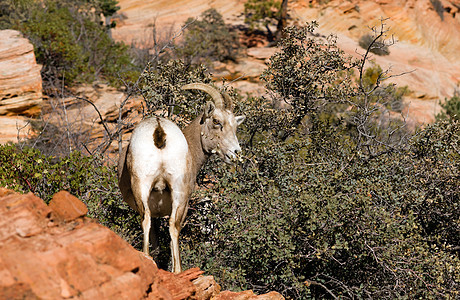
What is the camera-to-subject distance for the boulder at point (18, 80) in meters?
14.2

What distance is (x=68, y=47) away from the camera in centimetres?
1714

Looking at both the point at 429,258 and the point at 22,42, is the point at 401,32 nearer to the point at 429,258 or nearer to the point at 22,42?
the point at 22,42

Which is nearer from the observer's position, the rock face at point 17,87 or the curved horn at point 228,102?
the curved horn at point 228,102

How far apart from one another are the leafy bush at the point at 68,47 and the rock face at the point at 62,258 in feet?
40.5

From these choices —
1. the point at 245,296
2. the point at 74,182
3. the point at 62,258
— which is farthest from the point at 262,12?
the point at 62,258

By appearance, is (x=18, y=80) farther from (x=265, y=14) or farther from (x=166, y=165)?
(x=265, y=14)

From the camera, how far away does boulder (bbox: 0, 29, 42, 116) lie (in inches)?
560

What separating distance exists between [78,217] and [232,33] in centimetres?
2320

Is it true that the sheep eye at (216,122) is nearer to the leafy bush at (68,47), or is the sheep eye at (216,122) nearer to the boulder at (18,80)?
the leafy bush at (68,47)

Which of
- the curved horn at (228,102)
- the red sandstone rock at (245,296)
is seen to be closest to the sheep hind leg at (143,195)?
the red sandstone rock at (245,296)

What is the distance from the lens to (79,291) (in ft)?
8.82

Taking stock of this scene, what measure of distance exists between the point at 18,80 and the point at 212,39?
1189 centimetres

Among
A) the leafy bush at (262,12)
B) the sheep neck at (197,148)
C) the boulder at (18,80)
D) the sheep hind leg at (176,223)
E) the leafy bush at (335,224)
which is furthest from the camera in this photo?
the leafy bush at (262,12)

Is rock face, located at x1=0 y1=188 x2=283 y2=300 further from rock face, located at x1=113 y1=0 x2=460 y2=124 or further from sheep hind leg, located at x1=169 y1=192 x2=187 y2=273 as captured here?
rock face, located at x1=113 y1=0 x2=460 y2=124
